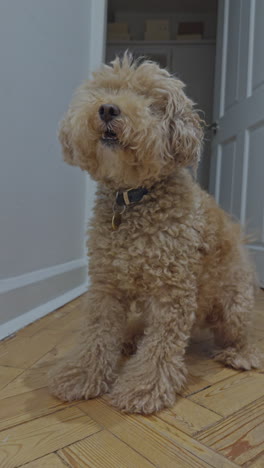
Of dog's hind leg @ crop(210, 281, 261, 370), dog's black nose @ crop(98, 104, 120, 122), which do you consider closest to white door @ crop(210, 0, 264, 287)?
dog's hind leg @ crop(210, 281, 261, 370)

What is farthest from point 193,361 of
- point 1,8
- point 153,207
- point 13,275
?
point 1,8

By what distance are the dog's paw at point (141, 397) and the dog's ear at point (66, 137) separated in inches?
25.4

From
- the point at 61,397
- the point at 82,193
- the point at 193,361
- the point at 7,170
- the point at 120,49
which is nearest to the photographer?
the point at 61,397

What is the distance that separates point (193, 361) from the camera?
1318 mm

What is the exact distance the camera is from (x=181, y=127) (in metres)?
0.97

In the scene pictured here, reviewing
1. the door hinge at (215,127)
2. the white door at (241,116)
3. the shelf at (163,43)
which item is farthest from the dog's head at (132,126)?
the shelf at (163,43)

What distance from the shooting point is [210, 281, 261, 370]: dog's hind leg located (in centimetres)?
123

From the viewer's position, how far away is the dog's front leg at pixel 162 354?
3.29ft

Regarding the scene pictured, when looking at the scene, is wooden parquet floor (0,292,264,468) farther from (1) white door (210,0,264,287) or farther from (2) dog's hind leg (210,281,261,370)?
(1) white door (210,0,264,287)

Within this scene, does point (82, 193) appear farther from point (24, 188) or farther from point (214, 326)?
point (214, 326)

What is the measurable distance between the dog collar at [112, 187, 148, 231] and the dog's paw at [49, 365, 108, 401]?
427mm

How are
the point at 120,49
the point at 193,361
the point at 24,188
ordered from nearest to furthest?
the point at 193,361 → the point at 24,188 → the point at 120,49

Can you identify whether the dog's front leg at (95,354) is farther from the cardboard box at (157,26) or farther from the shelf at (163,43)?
the cardboard box at (157,26)

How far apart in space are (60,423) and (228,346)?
683 millimetres
